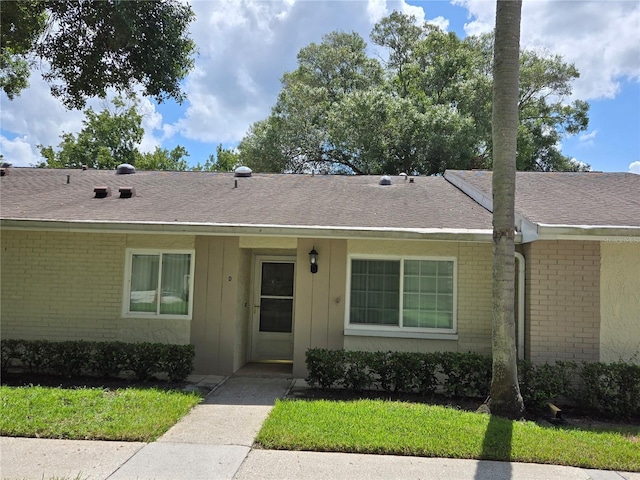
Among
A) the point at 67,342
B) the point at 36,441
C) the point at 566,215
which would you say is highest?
the point at 566,215

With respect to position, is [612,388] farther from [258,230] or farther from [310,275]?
[258,230]

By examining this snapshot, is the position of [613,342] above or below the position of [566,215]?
below

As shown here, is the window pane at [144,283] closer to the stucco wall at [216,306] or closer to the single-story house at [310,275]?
the single-story house at [310,275]

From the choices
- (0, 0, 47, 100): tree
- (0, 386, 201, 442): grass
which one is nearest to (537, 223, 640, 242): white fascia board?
(0, 386, 201, 442): grass

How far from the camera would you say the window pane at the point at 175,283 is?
29.4ft

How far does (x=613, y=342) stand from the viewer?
767 cm

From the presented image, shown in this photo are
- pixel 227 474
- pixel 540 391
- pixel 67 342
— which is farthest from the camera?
pixel 67 342

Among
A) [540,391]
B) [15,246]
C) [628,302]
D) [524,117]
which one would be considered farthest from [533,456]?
[524,117]

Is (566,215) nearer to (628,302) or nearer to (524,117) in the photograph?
(628,302)

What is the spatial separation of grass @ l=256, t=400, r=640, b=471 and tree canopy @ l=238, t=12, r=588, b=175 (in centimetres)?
1769

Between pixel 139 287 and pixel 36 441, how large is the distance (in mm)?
4008

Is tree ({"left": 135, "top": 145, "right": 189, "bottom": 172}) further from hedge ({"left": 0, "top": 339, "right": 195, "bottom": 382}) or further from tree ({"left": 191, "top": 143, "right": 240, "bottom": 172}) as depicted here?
hedge ({"left": 0, "top": 339, "right": 195, "bottom": 382})

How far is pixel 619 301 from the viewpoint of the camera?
7688 mm

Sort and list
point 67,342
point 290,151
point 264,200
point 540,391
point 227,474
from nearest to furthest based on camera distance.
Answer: point 227,474 < point 540,391 < point 67,342 < point 264,200 < point 290,151
